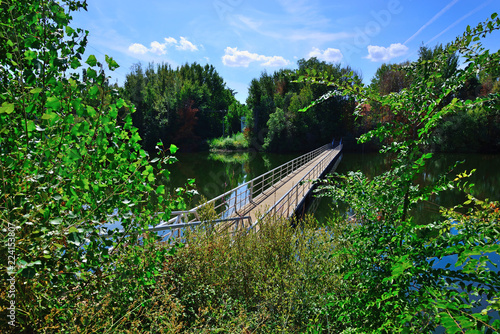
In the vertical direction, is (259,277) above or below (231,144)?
below

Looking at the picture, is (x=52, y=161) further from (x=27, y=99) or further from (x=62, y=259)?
(x=62, y=259)

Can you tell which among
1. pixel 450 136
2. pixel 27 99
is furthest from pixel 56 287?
pixel 450 136

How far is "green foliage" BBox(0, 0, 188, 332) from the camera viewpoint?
1.24 metres

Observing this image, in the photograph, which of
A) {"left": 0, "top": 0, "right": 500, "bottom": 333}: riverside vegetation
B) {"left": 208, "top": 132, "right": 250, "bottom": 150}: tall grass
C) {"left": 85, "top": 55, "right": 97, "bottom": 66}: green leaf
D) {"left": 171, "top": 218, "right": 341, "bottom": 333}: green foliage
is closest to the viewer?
{"left": 0, "top": 0, "right": 500, "bottom": 333}: riverside vegetation

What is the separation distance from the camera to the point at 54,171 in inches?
51.7

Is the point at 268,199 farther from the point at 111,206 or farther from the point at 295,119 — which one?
the point at 295,119

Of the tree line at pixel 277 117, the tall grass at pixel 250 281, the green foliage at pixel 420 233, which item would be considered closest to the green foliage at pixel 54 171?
the tall grass at pixel 250 281

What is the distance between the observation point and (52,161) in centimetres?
135

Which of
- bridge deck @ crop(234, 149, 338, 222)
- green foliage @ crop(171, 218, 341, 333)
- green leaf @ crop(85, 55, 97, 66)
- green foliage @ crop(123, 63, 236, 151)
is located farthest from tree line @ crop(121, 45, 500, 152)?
green leaf @ crop(85, 55, 97, 66)

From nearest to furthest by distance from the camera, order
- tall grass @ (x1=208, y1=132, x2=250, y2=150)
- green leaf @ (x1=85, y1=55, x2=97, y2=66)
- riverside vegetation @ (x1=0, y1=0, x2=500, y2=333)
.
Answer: riverside vegetation @ (x1=0, y1=0, x2=500, y2=333)
green leaf @ (x1=85, y1=55, x2=97, y2=66)
tall grass @ (x1=208, y1=132, x2=250, y2=150)

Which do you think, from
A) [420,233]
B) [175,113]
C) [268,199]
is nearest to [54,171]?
[420,233]

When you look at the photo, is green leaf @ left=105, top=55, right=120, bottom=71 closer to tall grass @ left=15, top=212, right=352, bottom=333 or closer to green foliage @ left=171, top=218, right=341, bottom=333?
tall grass @ left=15, top=212, right=352, bottom=333

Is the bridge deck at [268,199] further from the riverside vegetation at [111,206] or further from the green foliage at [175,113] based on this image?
the green foliage at [175,113]

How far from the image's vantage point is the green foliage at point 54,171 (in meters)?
1.24
